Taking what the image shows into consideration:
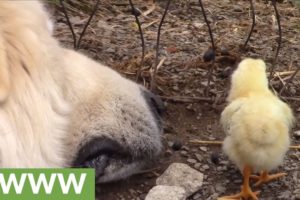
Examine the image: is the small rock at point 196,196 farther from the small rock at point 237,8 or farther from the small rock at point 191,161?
the small rock at point 237,8

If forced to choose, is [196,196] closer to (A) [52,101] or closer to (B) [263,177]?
(B) [263,177]

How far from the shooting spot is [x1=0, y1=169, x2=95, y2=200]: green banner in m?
1.44

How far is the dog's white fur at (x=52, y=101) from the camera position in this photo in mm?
1491

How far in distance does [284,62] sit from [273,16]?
0.83m

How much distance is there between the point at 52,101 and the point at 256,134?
630mm

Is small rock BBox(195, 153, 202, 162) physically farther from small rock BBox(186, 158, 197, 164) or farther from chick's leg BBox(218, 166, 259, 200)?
chick's leg BBox(218, 166, 259, 200)

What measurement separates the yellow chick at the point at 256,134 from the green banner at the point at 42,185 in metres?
0.62

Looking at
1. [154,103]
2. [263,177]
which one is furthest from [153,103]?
[263,177]

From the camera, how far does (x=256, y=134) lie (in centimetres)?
197

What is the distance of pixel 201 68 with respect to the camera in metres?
2.79

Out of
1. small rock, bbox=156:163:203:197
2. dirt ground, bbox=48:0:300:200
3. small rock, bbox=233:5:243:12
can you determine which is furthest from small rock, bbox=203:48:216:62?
small rock, bbox=233:5:243:12

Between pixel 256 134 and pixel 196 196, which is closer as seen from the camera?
pixel 256 134

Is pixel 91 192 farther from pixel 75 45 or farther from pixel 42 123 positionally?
pixel 75 45

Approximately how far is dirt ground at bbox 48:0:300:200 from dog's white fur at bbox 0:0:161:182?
297mm
